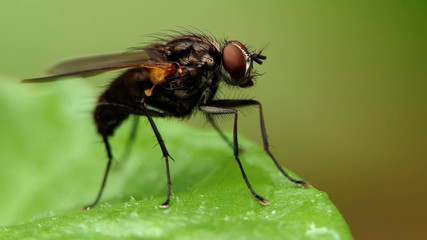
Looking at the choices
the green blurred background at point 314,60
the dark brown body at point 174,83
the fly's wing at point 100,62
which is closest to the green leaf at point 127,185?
the dark brown body at point 174,83

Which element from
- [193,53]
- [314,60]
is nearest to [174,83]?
[193,53]

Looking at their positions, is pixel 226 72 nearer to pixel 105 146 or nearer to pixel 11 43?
pixel 105 146

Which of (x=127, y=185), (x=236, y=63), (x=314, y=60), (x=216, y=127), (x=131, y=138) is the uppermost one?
(x=236, y=63)

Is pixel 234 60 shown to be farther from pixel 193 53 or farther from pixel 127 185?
pixel 127 185

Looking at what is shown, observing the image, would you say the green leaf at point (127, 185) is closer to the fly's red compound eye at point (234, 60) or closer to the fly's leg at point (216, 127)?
the fly's leg at point (216, 127)

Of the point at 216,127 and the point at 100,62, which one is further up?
the point at 100,62
